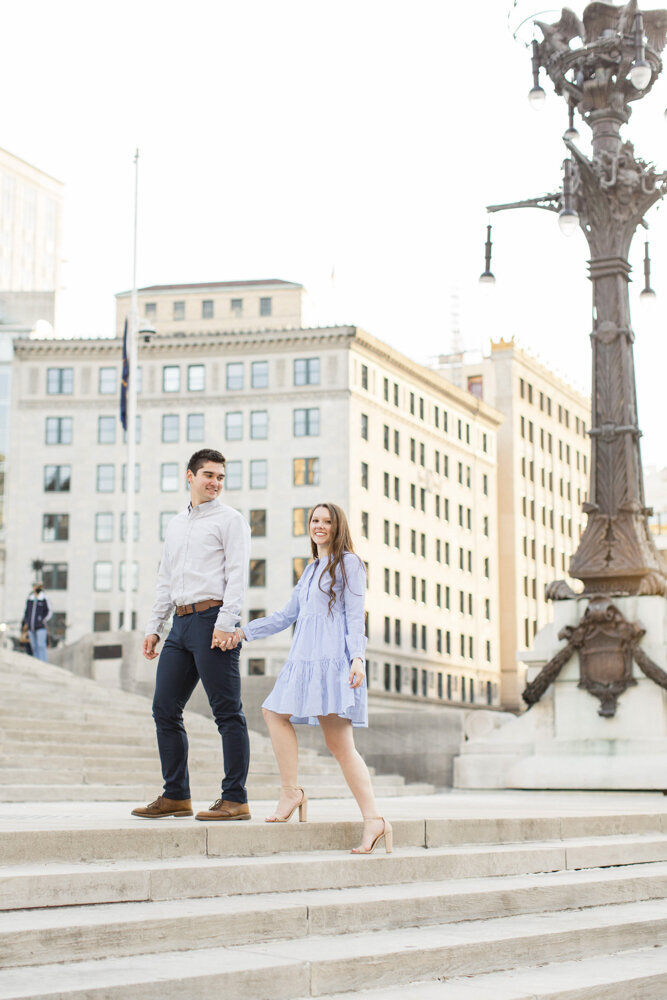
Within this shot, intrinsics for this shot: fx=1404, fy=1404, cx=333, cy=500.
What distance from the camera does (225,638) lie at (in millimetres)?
7492

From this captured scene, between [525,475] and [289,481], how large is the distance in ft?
88.1

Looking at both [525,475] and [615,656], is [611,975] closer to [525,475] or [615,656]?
[615,656]

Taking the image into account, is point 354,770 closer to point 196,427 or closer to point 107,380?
point 196,427

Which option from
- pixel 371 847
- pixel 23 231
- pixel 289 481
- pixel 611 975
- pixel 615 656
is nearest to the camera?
pixel 611 975

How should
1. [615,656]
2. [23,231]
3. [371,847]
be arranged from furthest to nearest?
[23,231] → [615,656] → [371,847]

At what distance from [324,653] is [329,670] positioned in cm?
10

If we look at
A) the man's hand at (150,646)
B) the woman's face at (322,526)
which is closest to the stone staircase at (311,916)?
the man's hand at (150,646)

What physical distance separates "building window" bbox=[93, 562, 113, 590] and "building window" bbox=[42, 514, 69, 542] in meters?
2.78

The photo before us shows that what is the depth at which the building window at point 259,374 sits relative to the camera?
7856cm

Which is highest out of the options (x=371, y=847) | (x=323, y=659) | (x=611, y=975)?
(x=323, y=659)

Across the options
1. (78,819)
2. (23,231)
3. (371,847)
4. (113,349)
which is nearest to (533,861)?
(371,847)

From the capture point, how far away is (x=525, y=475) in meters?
98.2

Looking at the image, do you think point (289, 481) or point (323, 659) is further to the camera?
point (289, 481)

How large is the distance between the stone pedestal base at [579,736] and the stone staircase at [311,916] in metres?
9.96
